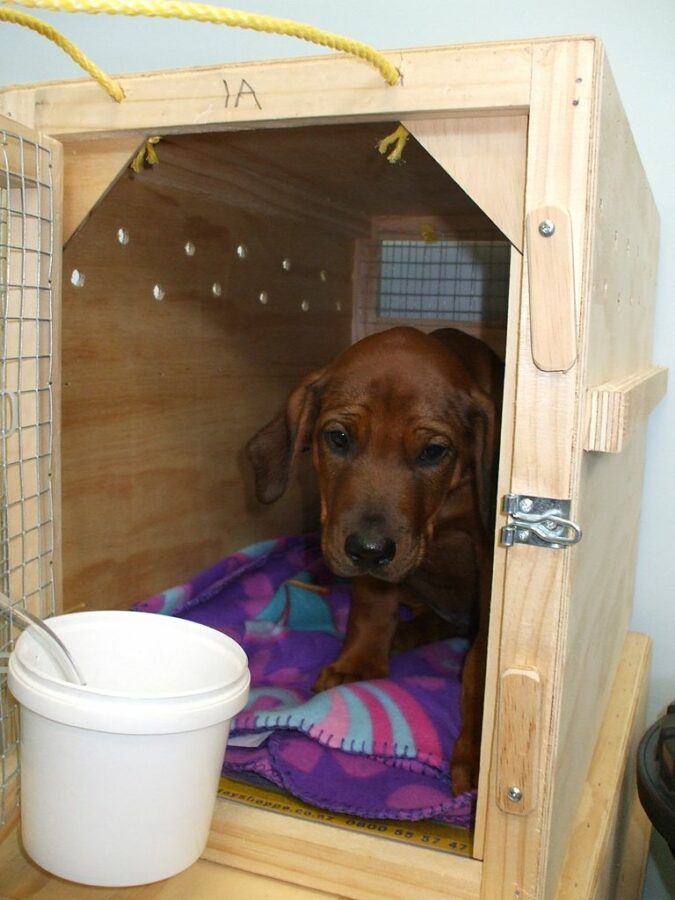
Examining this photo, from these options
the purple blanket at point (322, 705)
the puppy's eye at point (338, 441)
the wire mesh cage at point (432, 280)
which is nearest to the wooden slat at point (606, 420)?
the purple blanket at point (322, 705)

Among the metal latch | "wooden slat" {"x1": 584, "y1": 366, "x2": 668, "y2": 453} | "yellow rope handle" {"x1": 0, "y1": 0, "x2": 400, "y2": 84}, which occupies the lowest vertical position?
the metal latch

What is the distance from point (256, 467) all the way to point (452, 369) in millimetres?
432

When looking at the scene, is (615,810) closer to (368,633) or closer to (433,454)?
(368,633)

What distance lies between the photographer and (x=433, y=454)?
153cm

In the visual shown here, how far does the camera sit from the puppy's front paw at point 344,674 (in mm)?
1613

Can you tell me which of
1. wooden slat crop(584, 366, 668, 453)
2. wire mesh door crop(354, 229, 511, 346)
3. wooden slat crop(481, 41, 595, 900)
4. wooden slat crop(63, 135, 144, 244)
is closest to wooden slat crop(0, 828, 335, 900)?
wooden slat crop(481, 41, 595, 900)

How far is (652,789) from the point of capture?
4.32ft

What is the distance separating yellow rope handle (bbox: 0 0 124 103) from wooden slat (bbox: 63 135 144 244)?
0.08 metres

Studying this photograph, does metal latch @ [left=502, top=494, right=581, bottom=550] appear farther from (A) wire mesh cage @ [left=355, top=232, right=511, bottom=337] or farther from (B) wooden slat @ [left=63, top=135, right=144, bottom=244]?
(A) wire mesh cage @ [left=355, top=232, right=511, bottom=337]

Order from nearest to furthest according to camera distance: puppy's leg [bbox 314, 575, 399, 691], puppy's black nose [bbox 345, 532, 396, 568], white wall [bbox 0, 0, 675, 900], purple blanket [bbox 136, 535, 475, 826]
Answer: purple blanket [bbox 136, 535, 475, 826], puppy's black nose [bbox 345, 532, 396, 568], puppy's leg [bbox 314, 575, 399, 691], white wall [bbox 0, 0, 675, 900]

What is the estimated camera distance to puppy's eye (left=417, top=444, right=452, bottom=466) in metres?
1.52

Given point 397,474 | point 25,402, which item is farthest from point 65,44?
point 397,474

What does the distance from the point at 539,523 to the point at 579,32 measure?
4.57 ft

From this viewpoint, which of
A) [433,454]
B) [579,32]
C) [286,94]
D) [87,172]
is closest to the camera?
[286,94]
